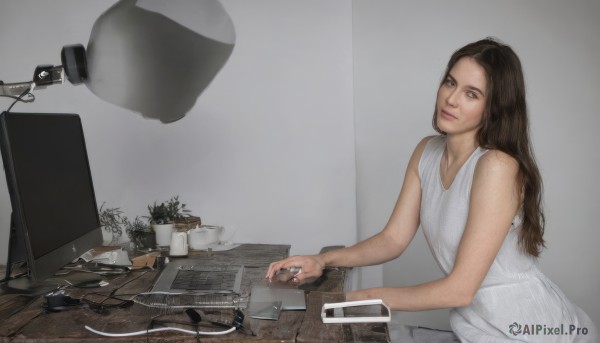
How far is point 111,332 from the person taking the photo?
1151 mm

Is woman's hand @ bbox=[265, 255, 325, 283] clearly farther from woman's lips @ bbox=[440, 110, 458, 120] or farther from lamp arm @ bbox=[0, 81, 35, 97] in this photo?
lamp arm @ bbox=[0, 81, 35, 97]

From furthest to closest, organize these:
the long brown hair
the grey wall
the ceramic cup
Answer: the grey wall < the ceramic cup < the long brown hair

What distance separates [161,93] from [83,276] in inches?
40.9

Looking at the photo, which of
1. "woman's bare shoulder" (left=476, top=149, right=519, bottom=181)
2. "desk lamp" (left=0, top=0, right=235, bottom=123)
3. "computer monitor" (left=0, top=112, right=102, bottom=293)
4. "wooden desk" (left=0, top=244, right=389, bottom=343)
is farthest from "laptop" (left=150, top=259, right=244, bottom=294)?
"desk lamp" (left=0, top=0, right=235, bottom=123)

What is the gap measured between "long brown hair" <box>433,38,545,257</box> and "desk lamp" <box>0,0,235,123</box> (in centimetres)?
136

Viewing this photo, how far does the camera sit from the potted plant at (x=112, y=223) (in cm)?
247

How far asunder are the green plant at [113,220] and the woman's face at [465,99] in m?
1.58

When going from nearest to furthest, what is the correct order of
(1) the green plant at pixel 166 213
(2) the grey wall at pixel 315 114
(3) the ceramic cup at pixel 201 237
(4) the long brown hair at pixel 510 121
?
(4) the long brown hair at pixel 510 121, (3) the ceramic cup at pixel 201 237, (1) the green plant at pixel 166 213, (2) the grey wall at pixel 315 114

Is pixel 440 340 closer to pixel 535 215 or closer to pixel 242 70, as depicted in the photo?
pixel 535 215

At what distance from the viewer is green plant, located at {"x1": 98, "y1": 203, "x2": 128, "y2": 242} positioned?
2.49 m

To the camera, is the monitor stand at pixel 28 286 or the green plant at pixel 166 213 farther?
the green plant at pixel 166 213

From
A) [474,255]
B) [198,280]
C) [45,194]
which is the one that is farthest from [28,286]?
[474,255]

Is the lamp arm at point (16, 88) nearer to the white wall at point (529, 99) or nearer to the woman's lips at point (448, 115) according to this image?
the woman's lips at point (448, 115)

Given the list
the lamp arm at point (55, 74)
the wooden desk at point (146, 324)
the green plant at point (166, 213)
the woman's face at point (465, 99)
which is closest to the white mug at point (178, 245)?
the green plant at point (166, 213)
